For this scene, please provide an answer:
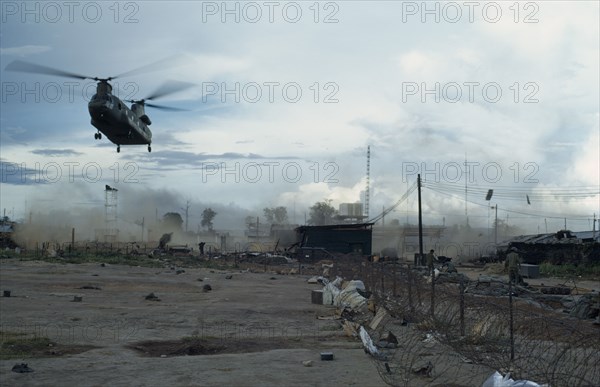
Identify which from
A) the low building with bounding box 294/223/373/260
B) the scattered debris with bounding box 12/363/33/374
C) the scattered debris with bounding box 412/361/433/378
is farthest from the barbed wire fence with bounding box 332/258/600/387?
the low building with bounding box 294/223/373/260

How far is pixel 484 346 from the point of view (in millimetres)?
9688

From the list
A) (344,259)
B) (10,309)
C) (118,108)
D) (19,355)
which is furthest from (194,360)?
(118,108)

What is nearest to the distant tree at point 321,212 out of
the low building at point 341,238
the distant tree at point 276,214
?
the distant tree at point 276,214

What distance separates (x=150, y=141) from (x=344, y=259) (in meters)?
13.3

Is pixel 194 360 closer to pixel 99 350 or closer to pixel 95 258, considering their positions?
pixel 99 350

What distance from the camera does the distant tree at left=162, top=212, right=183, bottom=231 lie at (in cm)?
14095

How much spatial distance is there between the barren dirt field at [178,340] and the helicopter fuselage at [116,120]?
743cm

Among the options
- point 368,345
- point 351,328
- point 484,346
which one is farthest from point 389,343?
point 484,346

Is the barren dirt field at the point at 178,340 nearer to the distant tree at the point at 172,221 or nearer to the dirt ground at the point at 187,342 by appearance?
the dirt ground at the point at 187,342

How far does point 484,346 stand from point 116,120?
71.2 ft

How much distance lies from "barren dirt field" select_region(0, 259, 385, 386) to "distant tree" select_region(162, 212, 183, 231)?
117 meters

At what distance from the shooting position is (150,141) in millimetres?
33781

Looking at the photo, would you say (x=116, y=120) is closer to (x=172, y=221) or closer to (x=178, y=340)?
(x=178, y=340)

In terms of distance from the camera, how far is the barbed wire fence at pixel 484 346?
6617 millimetres
